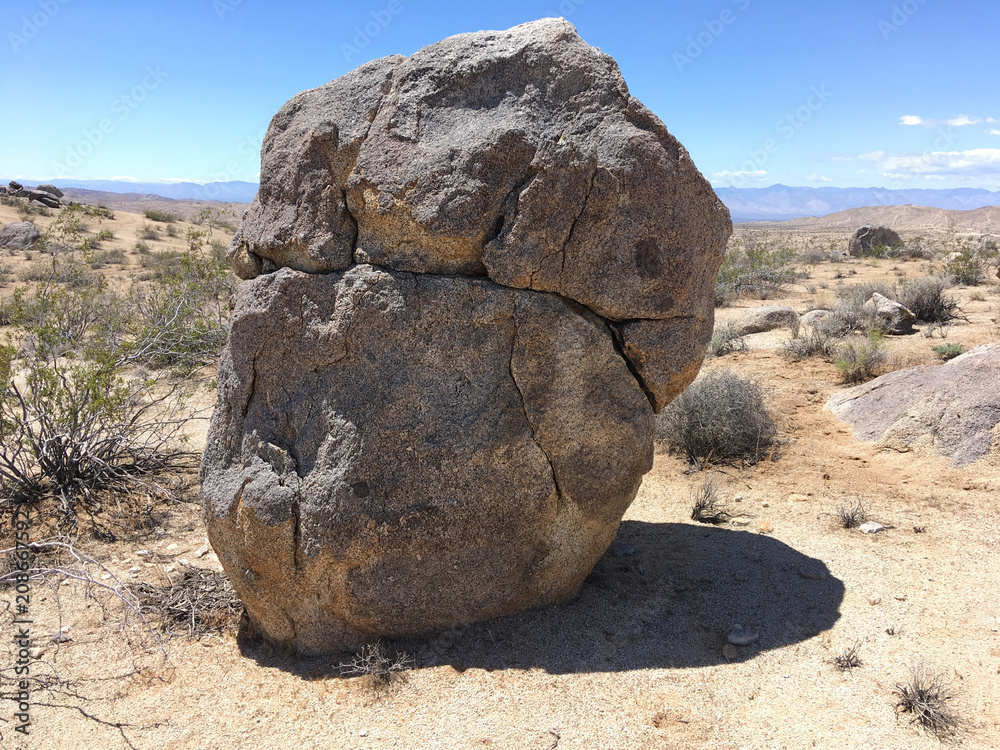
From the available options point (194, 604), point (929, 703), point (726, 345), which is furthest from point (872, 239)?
point (194, 604)

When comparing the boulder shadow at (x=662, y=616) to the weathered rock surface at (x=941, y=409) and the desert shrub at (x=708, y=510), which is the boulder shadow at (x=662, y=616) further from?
the weathered rock surface at (x=941, y=409)

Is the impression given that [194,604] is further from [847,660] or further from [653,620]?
[847,660]

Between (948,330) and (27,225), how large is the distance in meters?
22.3

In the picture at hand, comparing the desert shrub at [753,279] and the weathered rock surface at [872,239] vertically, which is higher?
the weathered rock surface at [872,239]

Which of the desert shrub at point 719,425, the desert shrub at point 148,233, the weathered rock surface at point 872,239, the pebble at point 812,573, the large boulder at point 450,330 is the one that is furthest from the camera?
the desert shrub at point 148,233

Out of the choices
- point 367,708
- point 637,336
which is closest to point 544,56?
point 637,336

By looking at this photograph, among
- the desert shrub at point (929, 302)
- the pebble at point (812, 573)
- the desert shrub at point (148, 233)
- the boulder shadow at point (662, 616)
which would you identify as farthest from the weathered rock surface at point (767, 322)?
the desert shrub at point (148, 233)

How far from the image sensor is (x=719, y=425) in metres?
5.75

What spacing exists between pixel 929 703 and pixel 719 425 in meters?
3.25

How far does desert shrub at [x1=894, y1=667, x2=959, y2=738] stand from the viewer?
255 centimetres

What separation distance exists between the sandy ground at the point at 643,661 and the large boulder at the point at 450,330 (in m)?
0.35

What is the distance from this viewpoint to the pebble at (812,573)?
3746 mm

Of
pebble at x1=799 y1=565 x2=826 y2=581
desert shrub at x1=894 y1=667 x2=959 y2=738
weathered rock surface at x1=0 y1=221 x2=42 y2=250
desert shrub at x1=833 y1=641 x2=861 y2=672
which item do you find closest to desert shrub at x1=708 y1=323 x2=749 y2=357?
pebble at x1=799 y1=565 x2=826 y2=581

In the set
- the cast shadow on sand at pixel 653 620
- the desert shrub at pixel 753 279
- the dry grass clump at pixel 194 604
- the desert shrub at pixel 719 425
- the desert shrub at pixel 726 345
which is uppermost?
the desert shrub at pixel 753 279
